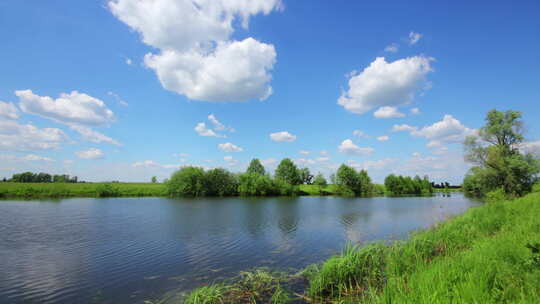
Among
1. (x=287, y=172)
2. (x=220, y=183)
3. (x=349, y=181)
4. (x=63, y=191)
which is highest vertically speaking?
(x=287, y=172)

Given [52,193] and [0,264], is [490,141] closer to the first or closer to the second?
[0,264]

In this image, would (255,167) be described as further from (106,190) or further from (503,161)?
(503,161)

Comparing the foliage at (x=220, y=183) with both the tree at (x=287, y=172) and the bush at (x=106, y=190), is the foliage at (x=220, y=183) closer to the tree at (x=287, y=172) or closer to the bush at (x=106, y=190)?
the tree at (x=287, y=172)

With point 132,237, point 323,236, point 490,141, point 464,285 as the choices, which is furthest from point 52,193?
point 490,141

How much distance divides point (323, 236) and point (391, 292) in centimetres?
1461

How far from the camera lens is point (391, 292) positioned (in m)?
6.57

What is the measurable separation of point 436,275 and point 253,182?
3329 inches

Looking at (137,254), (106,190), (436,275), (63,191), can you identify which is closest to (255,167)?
(106,190)

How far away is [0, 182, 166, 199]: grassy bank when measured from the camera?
59.1 metres

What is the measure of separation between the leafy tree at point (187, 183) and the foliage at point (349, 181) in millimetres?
58148

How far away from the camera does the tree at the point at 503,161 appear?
39.7m

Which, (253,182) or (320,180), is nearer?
(253,182)

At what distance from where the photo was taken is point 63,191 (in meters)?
65.6

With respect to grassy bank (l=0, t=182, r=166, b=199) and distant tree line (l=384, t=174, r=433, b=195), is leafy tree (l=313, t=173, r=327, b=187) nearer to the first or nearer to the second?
distant tree line (l=384, t=174, r=433, b=195)
